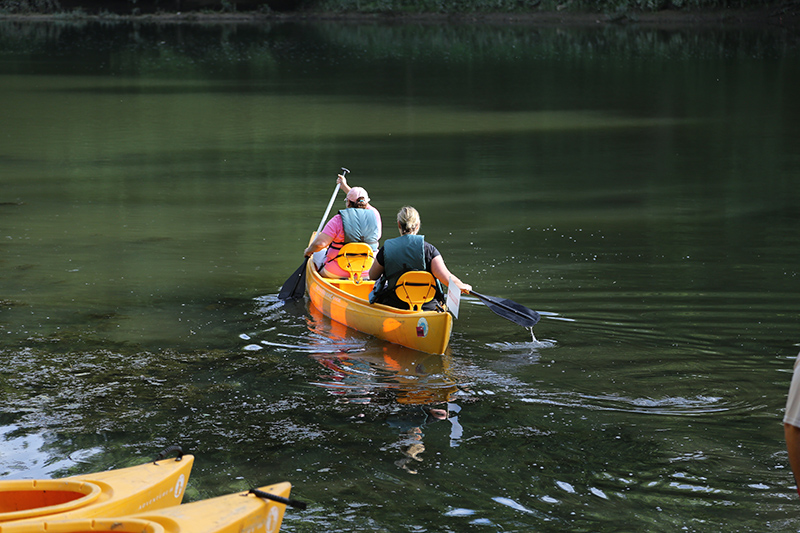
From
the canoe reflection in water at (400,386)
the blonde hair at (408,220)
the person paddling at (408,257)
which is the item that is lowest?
the canoe reflection in water at (400,386)

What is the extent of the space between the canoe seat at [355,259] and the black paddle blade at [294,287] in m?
0.49

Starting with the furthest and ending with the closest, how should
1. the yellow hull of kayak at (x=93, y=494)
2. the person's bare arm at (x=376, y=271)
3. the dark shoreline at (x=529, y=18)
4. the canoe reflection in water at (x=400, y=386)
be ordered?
the dark shoreline at (x=529, y=18)
the person's bare arm at (x=376, y=271)
the canoe reflection in water at (x=400, y=386)
the yellow hull of kayak at (x=93, y=494)

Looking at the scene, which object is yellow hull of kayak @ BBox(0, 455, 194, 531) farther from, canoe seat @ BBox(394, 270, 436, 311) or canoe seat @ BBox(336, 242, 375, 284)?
canoe seat @ BBox(336, 242, 375, 284)

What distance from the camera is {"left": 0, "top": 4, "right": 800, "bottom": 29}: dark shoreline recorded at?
53.1 meters

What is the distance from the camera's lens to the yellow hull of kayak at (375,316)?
898cm

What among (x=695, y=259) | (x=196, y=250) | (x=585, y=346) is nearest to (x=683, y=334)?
(x=585, y=346)

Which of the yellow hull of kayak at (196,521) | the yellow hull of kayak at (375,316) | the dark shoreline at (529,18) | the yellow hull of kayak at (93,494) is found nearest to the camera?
the yellow hull of kayak at (196,521)

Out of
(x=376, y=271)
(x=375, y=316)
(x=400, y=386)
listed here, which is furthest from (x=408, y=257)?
(x=400, y=386)

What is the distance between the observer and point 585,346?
9.23m

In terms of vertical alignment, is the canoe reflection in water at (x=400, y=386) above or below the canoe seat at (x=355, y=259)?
below

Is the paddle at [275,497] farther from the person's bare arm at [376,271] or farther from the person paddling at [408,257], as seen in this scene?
the person's bare arm at [376,271]

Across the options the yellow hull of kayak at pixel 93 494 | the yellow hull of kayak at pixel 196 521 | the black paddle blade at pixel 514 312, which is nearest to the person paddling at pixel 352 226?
the black paddle blade at pixel 514 312

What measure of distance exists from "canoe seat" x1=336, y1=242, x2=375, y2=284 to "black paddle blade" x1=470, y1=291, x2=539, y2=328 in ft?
6.41

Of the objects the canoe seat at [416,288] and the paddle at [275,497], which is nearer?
the paddle at [275,497]
